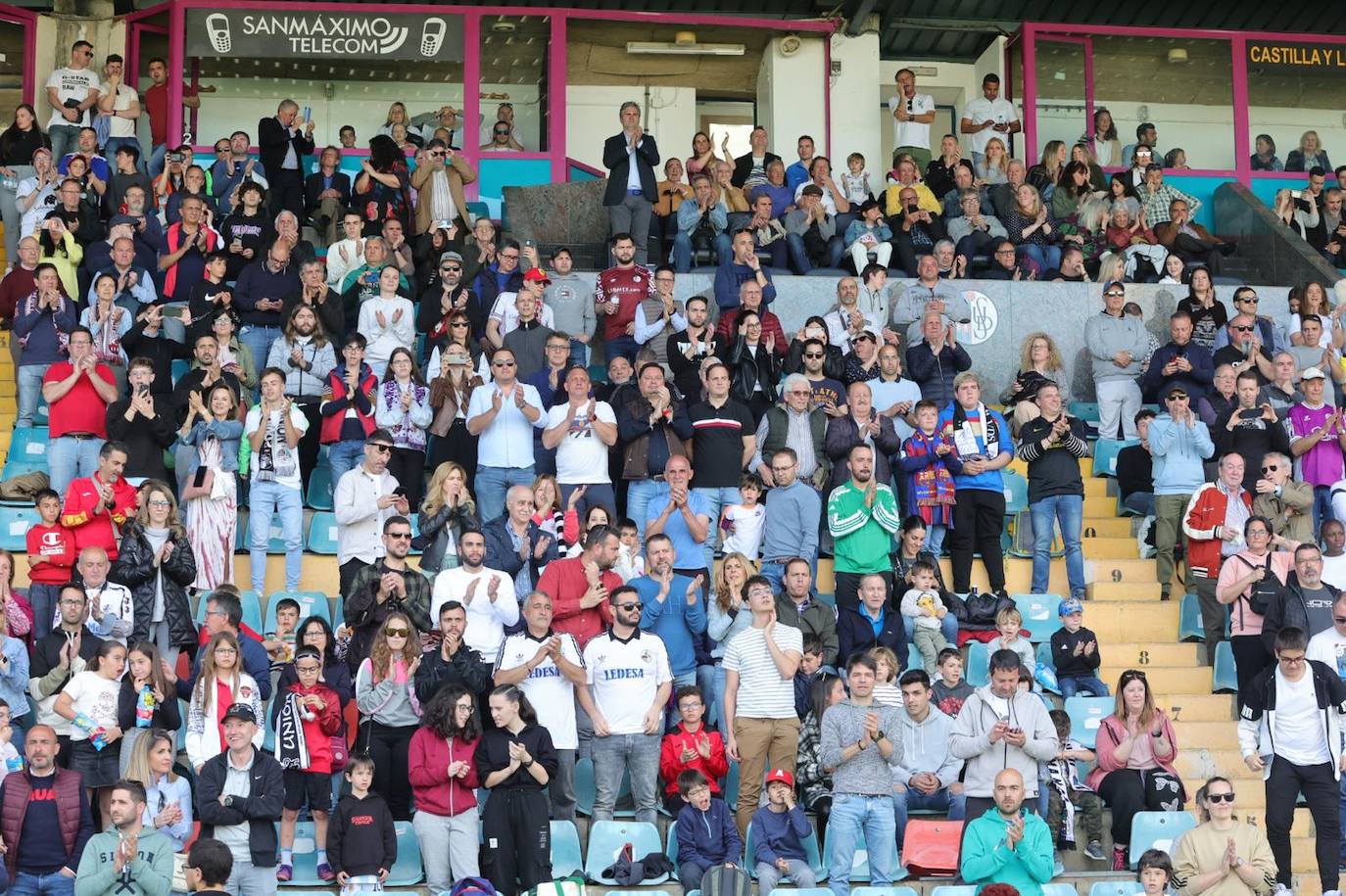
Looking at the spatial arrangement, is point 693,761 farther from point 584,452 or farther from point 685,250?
point 685,250

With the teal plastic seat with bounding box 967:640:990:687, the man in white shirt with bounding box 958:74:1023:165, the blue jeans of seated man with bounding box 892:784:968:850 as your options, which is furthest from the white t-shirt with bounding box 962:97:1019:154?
the blue jeans of seated man with bounding box 892:784:968:850

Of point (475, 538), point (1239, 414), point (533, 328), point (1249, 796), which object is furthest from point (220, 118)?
point (1249, 796)

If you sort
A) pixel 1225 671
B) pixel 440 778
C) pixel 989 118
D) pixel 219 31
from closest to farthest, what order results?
pixel 440 778 → pixel 1225 671 → pixel 219 31 → pixel 989 118

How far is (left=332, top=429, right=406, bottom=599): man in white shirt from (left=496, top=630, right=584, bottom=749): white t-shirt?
170 cm

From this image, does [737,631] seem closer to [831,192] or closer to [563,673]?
[563,673]

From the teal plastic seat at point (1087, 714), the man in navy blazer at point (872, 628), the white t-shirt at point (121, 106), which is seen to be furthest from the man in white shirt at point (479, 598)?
the white t-shirt at point (121, 106)

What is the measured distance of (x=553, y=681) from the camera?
11180mm

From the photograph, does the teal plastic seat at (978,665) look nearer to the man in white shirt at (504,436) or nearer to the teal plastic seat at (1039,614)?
the teal plastic seat at (1039,614)

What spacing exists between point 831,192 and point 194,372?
21.9 ft

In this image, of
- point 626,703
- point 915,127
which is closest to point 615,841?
point 626,703

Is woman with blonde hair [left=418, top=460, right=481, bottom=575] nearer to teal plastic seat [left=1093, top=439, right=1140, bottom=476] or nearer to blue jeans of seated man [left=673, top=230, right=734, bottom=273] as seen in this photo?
blue jeans of seated man [left=673, top=230, right=734, bottom=273]

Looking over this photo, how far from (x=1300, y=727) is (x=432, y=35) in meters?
11.3

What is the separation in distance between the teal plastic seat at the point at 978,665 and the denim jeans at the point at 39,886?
5.77 m

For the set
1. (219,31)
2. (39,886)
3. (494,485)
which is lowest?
(39,886)
